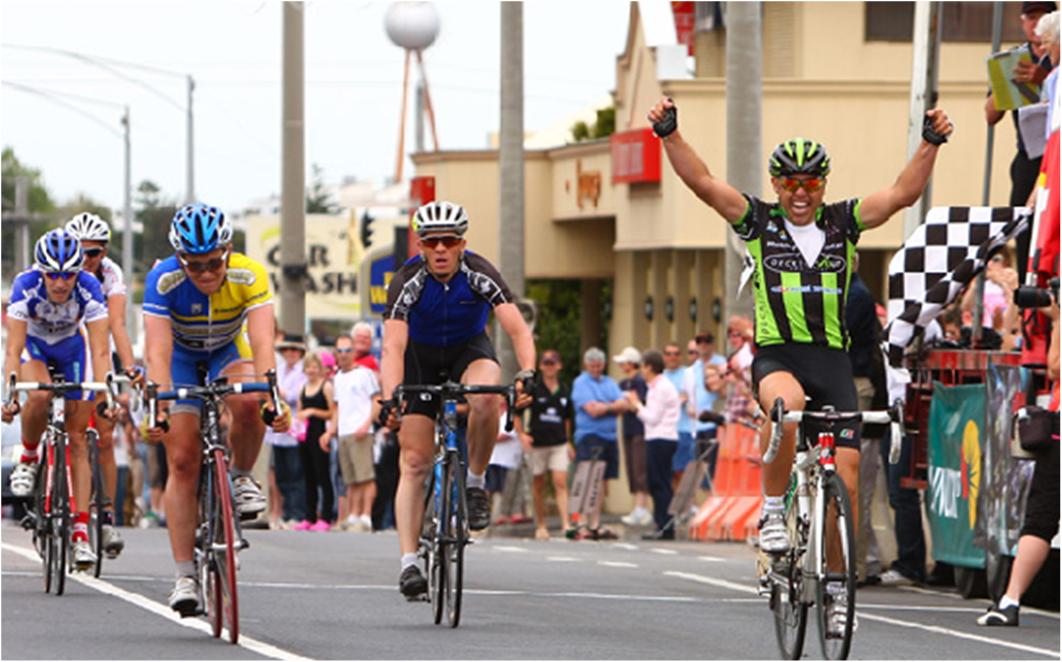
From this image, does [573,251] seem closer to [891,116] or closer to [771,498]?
[891,116]

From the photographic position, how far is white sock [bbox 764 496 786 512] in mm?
11805

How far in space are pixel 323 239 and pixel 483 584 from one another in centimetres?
6351

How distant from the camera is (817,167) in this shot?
1211cm

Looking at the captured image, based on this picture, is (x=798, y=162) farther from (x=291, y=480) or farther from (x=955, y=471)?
(x=291, y=480)

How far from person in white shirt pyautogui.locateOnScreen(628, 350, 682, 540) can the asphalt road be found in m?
5.72

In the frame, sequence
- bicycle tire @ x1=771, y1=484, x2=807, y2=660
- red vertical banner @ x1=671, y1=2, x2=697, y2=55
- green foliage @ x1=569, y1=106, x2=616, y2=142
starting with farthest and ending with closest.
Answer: green foliage @ x1=569, y1=106, x2=616, y2=142 < red vertical banner @ x1=671, y1=2, x2=697, y2=55 < bicycle tire @ x1=771, y1=484, x2=807, y2=660

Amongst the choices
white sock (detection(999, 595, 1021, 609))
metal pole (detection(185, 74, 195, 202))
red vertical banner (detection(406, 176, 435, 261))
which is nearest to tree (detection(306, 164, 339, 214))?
metal pole (detection(185, 74, 195, 202))

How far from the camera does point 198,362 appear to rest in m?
12.9

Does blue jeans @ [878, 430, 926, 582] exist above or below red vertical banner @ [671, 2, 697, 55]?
below

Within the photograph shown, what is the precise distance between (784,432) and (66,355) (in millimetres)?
5487

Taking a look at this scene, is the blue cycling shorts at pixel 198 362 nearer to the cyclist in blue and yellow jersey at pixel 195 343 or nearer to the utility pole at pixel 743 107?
the cyclist in blue and yellow jersey at pixel 195 343

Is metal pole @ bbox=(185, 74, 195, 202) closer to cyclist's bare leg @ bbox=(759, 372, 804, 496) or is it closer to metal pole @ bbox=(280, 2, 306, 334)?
metal pole @ bbox=(280, 2, 306, 334)

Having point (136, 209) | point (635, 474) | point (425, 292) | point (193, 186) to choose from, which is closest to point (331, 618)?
point (425, 292)

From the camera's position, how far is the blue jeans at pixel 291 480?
89.5 ft
